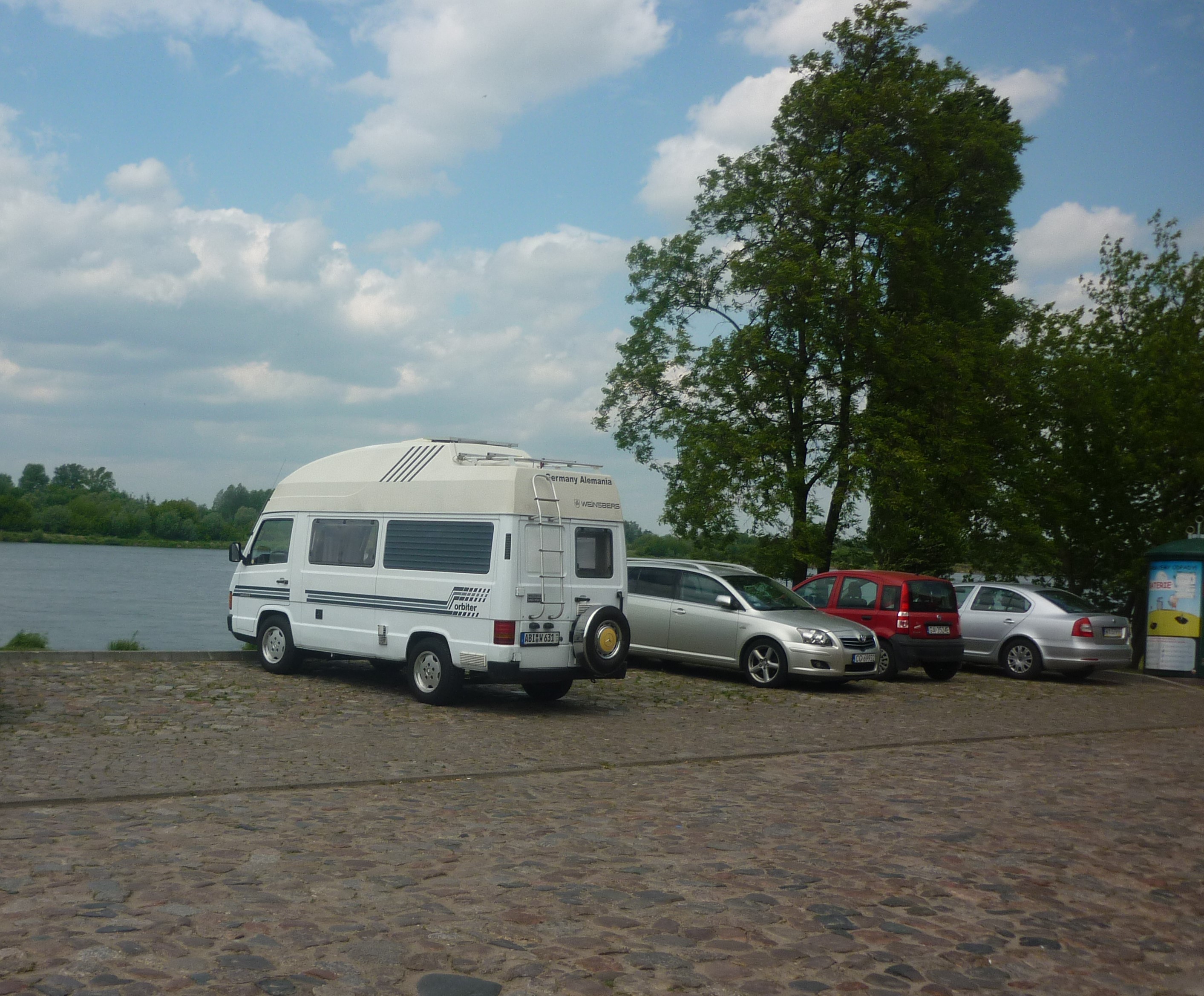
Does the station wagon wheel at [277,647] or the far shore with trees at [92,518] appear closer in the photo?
the station wagon wheel at [277,647]

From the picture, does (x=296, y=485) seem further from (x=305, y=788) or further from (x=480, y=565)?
(x=305, y=788)

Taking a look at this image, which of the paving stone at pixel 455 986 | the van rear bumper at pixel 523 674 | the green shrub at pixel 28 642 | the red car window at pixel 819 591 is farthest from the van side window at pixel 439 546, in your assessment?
the green shrub at pixel 28 642

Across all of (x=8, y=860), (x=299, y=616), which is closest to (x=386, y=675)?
(x=299, y=616)

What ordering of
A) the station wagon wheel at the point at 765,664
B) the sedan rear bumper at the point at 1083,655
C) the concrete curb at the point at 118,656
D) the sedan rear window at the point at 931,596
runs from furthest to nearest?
the sedan rear bumper at the point at 1083,655, the sedan rear window at the point at 931,596, the station wagon wheel at the point at 765,664, the concrete curb at the point at 118,656

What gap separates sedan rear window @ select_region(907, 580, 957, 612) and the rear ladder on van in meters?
7.71

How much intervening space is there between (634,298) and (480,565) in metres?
17.6

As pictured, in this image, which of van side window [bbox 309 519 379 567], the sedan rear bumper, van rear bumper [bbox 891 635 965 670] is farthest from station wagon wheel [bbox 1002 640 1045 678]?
van side window [bbox 309 519 379 567]

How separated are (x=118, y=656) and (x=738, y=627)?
893 cm

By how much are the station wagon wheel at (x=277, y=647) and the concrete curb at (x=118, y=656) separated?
1432mm

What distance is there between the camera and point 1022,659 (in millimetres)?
20859

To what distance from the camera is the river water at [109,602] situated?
33969 millimetres

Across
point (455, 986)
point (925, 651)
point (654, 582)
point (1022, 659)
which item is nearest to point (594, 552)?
point (654, 582)

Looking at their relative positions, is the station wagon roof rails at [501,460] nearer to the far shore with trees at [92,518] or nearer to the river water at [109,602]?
the river water at [109,602]

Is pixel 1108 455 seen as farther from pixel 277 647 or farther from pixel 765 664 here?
pixel 277 647
